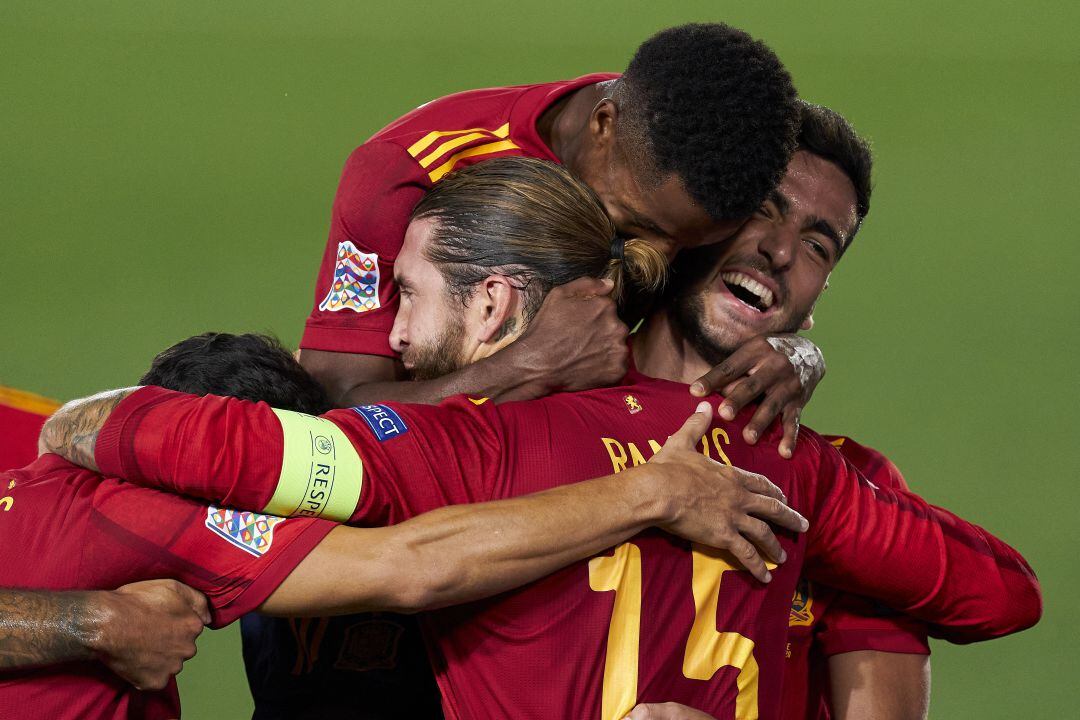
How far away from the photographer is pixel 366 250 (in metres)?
2.01

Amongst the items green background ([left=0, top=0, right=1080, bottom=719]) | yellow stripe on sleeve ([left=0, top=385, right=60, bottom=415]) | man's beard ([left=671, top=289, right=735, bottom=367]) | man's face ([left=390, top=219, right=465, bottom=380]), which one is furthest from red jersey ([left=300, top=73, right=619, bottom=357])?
green background ([left=0, top=0, right=1080, bottom=719])

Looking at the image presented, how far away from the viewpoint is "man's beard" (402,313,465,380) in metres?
1.77

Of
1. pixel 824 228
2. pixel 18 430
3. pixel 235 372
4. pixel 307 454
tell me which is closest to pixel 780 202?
pixel 824 228

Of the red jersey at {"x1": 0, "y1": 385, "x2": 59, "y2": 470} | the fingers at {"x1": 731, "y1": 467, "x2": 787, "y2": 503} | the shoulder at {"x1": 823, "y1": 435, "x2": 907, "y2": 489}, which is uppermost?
the fingers at {"x1": 731, "y1": 467, "x2": 787, "y2": 503}

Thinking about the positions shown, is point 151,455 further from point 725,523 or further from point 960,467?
point 960,467

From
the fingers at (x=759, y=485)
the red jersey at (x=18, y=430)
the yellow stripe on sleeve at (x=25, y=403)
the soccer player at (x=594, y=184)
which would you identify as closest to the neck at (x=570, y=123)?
the soccer player at (x=594, y=184)

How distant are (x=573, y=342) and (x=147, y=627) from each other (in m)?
0.68

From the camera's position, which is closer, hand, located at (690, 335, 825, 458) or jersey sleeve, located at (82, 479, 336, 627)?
jersey sleeve, located at (82, 479, 336, 627)

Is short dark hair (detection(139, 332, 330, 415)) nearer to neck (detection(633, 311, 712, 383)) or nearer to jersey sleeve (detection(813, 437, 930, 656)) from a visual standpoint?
neck (detection(633, 311, 712, 383))

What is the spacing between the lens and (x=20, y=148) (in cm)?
540

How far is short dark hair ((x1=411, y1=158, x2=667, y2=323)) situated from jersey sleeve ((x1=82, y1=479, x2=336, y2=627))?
47 cm

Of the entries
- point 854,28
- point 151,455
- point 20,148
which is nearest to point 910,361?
point 854,28

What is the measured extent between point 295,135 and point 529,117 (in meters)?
3.77

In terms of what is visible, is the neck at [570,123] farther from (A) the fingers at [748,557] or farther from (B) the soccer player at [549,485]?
(A) the fingers at [748,557]
